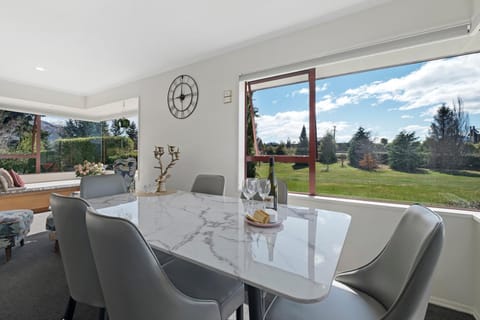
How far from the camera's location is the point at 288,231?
3.82ft

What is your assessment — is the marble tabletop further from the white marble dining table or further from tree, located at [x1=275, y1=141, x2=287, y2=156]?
tree, located at [x1=275, y1=141, x2=287, y2=156]

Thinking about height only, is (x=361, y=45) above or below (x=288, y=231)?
above

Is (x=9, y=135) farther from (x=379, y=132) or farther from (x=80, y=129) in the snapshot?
(x=379, y=132)

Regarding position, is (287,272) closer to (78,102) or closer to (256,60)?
(256,60)

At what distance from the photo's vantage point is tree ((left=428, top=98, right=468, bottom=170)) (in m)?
2.08

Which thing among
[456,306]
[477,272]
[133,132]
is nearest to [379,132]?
[477,272]

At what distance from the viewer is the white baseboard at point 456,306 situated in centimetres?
170

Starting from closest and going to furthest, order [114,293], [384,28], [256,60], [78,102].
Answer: [114,293] → [384,28] → [256,60] → [78,102]

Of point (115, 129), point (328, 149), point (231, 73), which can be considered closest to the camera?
point (328, 149)

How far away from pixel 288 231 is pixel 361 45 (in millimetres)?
1946

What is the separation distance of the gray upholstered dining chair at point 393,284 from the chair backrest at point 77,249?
95 cm

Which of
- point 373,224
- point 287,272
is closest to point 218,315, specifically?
point 287,272

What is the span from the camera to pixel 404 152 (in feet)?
8.16

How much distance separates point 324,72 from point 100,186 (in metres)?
2.76
